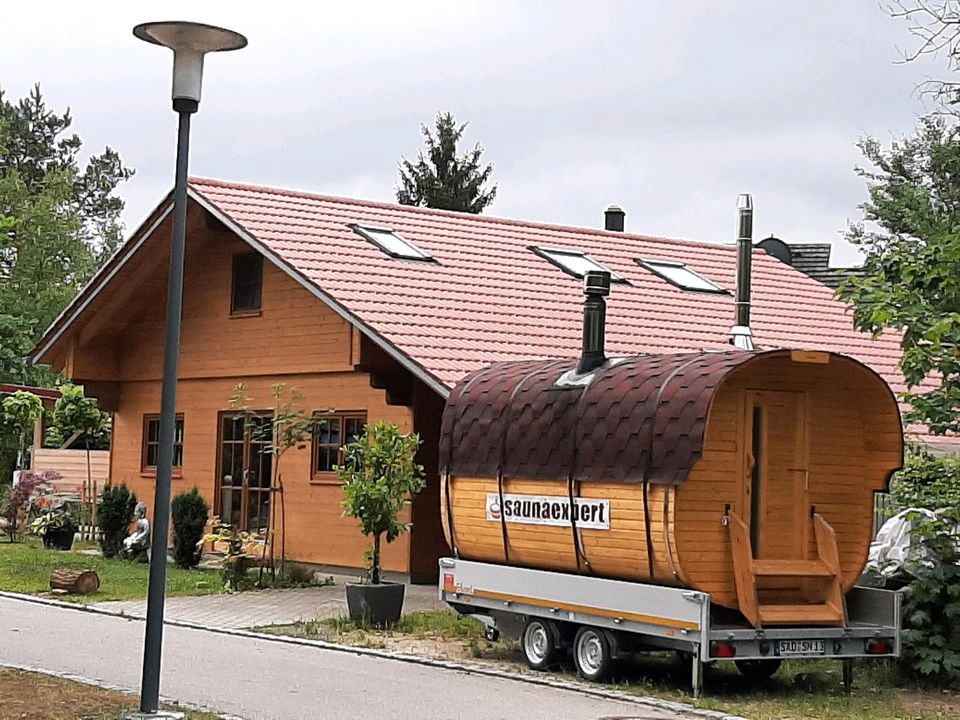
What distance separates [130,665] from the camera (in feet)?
47.5

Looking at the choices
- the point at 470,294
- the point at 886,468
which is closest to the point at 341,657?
the point at 886,468

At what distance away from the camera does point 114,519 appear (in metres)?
26.2

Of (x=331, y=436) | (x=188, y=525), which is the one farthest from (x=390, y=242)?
(x=188, y=525)

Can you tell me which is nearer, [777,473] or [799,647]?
[799,647]

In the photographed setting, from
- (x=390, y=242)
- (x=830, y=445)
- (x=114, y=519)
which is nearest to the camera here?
(x=830, y=445)

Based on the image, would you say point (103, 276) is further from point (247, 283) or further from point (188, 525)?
point (188, 525)

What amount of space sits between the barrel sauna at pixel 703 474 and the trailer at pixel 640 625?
0.15 meters

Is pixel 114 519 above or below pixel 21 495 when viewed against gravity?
below

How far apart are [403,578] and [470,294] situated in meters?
4.09

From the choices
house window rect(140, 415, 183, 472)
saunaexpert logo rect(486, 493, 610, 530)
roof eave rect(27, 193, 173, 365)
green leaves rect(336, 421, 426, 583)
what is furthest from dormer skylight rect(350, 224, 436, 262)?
saunaexpert logo rect(486, 493, 610, 530)

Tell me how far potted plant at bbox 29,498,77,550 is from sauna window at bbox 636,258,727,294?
35.0 feet

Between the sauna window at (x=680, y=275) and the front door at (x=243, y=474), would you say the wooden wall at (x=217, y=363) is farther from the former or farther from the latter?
the sauna window at (x=680, y=275)

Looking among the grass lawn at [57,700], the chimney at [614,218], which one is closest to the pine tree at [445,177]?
the chimney at [614,218]

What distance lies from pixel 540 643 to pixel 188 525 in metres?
10.6
